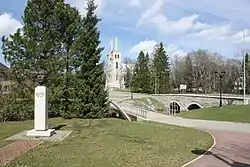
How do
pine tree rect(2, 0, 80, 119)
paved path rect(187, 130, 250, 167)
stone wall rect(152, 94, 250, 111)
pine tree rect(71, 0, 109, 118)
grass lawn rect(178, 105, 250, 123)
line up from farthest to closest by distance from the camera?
stone wall rect(152, 94, 250, 111) → grass lawn rect(178, 105, 250, 123) → pine tree rect(71, 0, 109, 118) → pine tree rect(2, 0, 80, 119) → paved path rect(187, 130, 250, 167)

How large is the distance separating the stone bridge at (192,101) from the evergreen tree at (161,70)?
9.57 metres

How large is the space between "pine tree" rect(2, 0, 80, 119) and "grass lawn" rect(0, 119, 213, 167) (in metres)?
6.61

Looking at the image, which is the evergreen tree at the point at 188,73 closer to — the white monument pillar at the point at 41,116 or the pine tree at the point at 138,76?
the pine tree at the point at 138,76

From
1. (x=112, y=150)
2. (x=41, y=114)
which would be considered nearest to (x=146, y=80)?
(x=41, y=114)

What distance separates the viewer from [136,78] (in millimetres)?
77375

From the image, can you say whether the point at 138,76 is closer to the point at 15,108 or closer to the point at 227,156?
the point at 15,108

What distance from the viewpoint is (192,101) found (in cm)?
5578

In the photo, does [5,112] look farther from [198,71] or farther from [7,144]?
[198,71]

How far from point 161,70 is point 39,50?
56043mm

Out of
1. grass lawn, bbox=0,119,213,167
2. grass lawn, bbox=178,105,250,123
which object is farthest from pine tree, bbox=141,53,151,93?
grass lawn, bbox=0,119,213,167

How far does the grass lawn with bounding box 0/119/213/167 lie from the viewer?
30.7ft

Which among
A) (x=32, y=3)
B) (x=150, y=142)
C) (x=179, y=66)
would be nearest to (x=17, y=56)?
(x=32, y=3)

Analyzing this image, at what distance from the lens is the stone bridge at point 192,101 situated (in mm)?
45894

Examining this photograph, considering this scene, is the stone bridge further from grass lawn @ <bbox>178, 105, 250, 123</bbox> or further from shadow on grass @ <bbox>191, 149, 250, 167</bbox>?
shadow on grass @ <bbox>191, 149, 250, 167</bbox>
